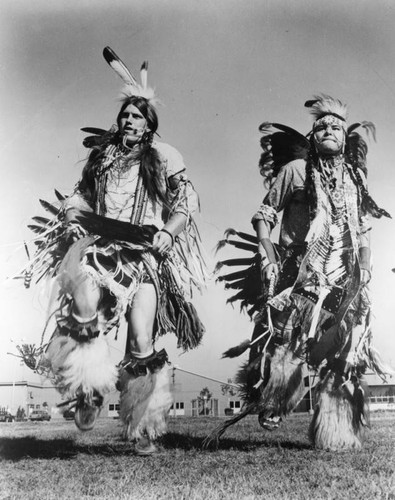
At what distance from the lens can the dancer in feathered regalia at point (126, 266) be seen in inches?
111

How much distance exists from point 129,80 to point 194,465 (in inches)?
90.3

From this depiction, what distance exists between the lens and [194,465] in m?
2.53

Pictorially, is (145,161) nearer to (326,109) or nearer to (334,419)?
(326,109)

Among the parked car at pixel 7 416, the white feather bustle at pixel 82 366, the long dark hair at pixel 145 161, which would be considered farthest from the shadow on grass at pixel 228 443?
the parked car at pixel 7 416

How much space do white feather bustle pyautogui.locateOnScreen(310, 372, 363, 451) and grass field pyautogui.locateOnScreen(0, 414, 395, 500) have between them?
7 cm

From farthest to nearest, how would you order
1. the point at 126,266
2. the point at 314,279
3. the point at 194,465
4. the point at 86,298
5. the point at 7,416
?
the point at 7,416 < the point at 314,279 < the point at 126,266 < the point at 86,298 < the point at 194,465

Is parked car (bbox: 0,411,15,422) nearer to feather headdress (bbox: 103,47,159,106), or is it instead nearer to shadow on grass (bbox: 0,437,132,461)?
shadow on grass (bbox: 0,437,132,461)

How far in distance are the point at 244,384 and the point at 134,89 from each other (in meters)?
1.96

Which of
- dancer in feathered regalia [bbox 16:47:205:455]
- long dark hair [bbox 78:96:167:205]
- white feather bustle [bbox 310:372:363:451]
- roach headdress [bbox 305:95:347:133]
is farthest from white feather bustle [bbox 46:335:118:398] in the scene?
roach headdress [bbox 305:95:347:133]

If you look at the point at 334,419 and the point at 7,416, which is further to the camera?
the point at 7,416

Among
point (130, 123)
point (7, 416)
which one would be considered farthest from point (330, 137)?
point (7, 416)

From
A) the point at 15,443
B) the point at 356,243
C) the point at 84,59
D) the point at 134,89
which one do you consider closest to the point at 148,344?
the point at 15,443

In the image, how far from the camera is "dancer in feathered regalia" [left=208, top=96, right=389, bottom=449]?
2.97 metres

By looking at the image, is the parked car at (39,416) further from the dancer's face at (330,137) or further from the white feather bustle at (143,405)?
the dancer's face at (330,137)
